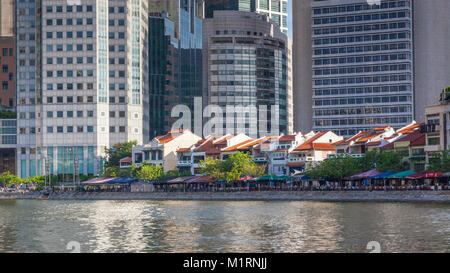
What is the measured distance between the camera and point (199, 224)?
3083 inches

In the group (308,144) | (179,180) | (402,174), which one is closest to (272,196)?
(402,174)

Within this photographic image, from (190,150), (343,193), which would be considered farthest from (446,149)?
(190,150)

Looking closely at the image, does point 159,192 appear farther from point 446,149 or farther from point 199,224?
point 199,224

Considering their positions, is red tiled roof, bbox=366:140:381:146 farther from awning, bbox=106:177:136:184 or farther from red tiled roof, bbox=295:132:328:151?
awning, bbox=106:177:136:184

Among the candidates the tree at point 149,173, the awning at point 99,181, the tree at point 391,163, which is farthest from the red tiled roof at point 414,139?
the awning at point 99,181

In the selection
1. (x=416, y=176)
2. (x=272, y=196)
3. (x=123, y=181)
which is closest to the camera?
(x=416, y=176)

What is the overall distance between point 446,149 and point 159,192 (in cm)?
5681

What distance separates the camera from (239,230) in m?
70.8

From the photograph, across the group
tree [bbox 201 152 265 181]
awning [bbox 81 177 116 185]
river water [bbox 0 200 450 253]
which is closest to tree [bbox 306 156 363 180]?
tree [bbox 201 152 265 181]

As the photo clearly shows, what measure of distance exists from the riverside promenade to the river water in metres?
12.6

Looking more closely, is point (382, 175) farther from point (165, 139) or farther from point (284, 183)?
point (165, 139)

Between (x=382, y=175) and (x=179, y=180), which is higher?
(x=382, y=175)

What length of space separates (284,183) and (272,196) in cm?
1429

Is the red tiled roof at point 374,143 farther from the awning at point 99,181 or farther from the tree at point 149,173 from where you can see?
the awning at point 99,181
